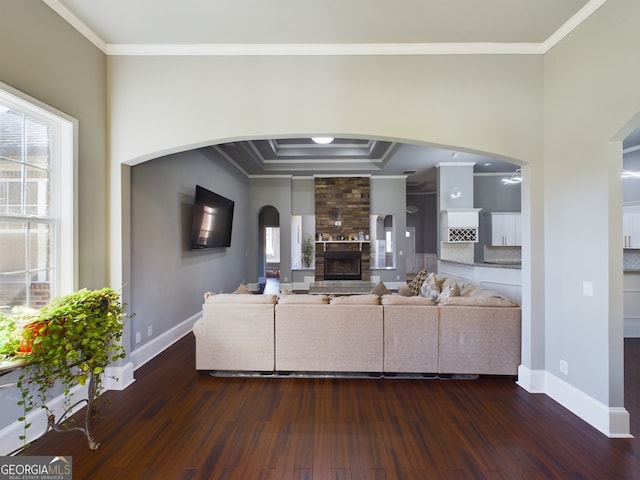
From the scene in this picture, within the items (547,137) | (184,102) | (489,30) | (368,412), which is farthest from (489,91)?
(368,412)

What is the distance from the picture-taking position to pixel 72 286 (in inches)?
98.5

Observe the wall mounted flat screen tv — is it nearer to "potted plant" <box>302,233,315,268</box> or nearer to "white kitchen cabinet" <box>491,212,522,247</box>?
"potted plant" <box>302,233,315,268</box>

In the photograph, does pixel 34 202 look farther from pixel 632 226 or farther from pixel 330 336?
pixel 632 226

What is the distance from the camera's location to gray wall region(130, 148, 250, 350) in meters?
3.36

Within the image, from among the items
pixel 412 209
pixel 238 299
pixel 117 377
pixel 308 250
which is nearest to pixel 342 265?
pixel 308 250

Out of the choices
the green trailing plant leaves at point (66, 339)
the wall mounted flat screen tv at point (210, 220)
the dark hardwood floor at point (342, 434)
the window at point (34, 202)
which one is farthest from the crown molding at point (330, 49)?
the dark hardwood floor at point (342, 434)

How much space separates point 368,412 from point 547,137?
9.88 feet

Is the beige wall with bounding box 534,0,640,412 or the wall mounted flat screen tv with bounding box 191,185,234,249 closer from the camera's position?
the beige wall with bounding box 534,0,640,412

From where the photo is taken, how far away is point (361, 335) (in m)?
3.07

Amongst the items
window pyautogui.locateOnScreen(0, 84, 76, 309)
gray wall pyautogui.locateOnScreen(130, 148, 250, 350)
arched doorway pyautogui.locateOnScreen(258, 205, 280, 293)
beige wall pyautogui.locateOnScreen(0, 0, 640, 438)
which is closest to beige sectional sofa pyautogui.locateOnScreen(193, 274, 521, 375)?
beige wall pyautogui.locateOnScreen(0, 0, 640, 438)

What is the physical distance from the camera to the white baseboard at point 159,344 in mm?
3298

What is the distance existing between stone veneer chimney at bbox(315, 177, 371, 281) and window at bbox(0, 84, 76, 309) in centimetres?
600

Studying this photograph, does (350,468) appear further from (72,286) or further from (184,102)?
(184,102)

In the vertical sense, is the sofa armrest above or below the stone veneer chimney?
below
